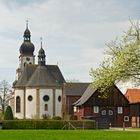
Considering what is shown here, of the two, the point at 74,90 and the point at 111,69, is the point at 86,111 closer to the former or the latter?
the point at 74,90

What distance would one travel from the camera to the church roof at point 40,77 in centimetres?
9625

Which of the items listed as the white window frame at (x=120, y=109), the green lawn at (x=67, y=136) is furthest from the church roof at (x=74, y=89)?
the green lawn at (x=67, y=136)

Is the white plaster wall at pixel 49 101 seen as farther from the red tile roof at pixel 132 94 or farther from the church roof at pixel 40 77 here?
the red tile roof at pixel 132 94

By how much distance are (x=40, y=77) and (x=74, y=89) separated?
7866mm

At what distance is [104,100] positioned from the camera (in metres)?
82.0

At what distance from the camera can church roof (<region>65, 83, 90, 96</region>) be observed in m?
96.8

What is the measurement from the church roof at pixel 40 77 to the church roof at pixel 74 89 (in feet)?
7.31

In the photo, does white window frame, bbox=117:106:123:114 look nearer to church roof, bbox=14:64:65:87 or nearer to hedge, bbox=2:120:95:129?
church roof, bbox=14:64:65:87

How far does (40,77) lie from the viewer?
97438 mm

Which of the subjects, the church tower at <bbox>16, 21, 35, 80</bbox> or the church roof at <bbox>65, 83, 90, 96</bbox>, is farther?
the church tower at <bbox>16, 21, 35, 80</bbox>

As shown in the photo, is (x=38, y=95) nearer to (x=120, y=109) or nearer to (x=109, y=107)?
(x=109, y=107)

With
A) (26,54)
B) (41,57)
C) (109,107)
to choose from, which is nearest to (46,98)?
(41,57)

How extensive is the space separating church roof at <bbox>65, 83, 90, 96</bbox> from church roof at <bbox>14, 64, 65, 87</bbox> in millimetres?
2227

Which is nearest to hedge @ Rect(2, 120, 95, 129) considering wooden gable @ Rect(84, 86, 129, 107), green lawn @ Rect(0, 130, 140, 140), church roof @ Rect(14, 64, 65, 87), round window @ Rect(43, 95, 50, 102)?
wooden gable @ Rect(84, 86, 129, 107)
